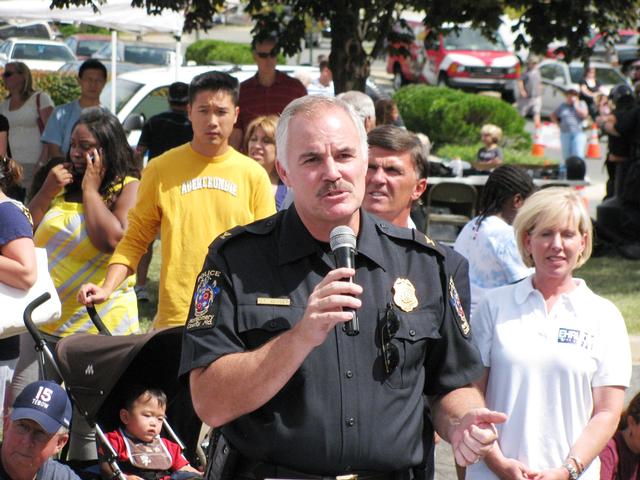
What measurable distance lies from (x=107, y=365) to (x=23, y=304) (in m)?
0.44

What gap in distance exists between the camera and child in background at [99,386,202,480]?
5297 millimetres

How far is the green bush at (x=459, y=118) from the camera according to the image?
23.3 metres

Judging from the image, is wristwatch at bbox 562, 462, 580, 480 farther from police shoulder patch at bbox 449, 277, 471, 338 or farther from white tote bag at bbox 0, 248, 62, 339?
white tote bag at bbox 0, 248, 62, 339

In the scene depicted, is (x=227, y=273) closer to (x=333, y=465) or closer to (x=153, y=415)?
(x=333, y=465)

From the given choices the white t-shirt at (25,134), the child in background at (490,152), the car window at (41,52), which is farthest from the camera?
the car window at (41,52)

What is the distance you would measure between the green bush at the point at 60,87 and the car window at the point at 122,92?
501 centimetres

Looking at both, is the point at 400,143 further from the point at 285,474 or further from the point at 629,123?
the point at 629,123

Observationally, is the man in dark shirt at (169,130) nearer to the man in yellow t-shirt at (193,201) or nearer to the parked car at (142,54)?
the man in yellow t-shirt at (193,201)

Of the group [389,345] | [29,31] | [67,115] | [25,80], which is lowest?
[29,31]

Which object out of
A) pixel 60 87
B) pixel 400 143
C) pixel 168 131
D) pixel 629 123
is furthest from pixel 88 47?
pixel 400 143

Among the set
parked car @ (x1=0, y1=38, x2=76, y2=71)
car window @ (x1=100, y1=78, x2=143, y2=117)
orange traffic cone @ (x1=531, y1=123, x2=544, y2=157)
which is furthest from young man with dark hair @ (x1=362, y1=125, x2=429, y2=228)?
parked car @ (x1=0, y1=38, x2=76, y2=71)

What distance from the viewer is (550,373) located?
4258mm

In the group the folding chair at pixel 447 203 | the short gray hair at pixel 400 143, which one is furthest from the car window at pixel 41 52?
the short gray hair at pixel 400 143

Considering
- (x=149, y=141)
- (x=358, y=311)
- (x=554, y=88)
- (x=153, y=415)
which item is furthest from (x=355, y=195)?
(x=554, y=88)
